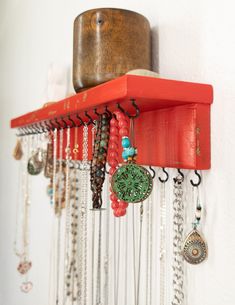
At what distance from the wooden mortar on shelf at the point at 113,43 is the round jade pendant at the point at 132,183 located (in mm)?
186

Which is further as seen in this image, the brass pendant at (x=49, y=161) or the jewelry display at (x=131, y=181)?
the brass pendant at (x=49, y=161)

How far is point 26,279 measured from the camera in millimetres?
1417

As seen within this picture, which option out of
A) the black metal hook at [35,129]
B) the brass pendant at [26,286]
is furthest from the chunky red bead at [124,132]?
the brass pendant at [26,286]

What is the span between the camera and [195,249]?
1.69 ft

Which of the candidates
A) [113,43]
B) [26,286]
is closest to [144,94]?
[113,43]

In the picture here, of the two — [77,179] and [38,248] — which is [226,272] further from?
[38,248]

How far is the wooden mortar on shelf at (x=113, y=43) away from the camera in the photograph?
59cm

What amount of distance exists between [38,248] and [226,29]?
1.04 meters

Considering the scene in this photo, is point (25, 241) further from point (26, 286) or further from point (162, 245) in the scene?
point (162, 245)

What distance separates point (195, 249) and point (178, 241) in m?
0.06

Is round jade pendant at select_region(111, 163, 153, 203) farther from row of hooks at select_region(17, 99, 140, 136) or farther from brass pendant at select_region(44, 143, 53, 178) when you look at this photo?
brass pendant at select_region(44, 143, 53, 178)

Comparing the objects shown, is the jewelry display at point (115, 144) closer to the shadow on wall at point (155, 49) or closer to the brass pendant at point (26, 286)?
the shadow on wall at point (155, 49)

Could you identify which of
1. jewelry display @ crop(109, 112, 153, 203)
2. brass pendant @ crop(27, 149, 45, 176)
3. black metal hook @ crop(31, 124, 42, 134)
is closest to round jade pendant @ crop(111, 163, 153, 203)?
jewelry display @ crop(109, 112, 153, 203)

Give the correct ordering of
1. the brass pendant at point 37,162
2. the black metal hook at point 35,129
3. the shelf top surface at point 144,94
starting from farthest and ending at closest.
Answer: the brass pendant at point 37,162, the black metal hook at point 35,129, the shelf top surface at point 144,94
